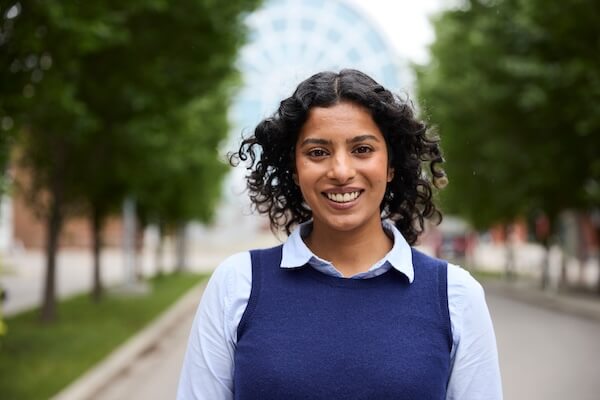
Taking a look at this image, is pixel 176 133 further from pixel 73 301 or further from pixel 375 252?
pixel 375 252

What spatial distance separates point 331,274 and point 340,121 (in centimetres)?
36

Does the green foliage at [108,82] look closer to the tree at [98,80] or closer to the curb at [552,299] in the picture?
the tree at [98,80]

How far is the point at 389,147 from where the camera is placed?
238 cm

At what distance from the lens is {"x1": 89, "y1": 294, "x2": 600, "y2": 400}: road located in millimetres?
9773

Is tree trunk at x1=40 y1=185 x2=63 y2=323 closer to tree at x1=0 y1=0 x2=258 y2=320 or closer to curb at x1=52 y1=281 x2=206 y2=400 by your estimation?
tree at x1=0 y1=0 x2=258 y2=320

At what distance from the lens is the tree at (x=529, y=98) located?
1780 cm

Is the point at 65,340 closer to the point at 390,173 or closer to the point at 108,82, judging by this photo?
the point at 108,82

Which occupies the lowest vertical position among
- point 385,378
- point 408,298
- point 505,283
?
point 505,283

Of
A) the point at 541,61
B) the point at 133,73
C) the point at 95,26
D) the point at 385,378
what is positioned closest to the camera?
the point at 385,378

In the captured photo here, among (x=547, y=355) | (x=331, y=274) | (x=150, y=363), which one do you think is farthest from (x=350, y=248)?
(x=547, y=355)

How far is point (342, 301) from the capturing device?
2154mm

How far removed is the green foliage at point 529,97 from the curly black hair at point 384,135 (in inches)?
561

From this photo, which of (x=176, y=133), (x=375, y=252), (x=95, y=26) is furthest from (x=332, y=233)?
(x=176, y=133)

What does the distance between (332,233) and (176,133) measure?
14347 millimetres
